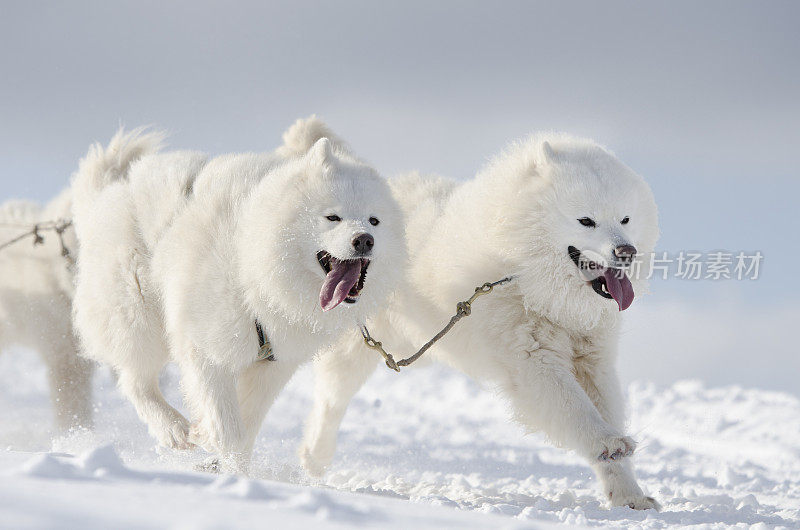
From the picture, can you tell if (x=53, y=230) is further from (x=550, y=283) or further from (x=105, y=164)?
(x=550, y=283)

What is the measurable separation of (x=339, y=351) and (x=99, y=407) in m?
2.33

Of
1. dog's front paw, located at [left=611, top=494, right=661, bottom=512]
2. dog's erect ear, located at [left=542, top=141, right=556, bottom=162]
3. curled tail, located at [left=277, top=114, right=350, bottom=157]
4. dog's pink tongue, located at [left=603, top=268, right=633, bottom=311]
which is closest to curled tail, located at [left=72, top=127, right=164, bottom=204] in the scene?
curled tail, located at [left=277, top=114, right=350, bottom=157]

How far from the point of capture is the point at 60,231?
20.0ft

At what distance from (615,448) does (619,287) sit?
940 millimetres

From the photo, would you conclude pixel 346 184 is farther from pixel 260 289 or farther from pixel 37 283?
pixel 37 283

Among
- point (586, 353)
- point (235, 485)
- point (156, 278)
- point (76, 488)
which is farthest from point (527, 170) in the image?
point (76, 488)

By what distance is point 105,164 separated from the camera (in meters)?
5.45

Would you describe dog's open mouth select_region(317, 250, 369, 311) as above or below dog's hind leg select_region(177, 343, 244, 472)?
above

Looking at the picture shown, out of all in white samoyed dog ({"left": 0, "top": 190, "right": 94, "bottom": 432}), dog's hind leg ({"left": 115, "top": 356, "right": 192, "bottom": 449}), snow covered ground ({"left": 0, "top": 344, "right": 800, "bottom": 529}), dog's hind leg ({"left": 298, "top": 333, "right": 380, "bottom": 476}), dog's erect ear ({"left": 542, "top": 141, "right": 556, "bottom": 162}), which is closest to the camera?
snow covered ground ({"left": 0, "top": 344, "right": 800, "bottom": 529})

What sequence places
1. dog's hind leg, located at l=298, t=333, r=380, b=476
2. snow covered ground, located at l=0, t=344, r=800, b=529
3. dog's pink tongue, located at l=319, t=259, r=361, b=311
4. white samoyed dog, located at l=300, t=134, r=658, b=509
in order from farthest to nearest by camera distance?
dog's hind leg, located at l=298, t=333, r=380, b=476
white samoyed dog, located at l=300, t=134, r=658, b=509
dog's pink tongue, located at l=319, t=259, r=361, b=311
snow covered ground, located at l=0, t=344, r=800, b=529

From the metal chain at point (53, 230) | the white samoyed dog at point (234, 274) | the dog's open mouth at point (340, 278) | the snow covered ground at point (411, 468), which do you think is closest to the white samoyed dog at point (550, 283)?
the snow covered ground at point (411, 468)

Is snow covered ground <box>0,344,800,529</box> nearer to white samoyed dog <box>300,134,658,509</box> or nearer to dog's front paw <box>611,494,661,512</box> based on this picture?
dog's front paw <box>611,494,661,512</box>

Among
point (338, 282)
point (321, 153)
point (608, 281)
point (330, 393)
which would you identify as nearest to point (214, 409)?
point (338, 282)

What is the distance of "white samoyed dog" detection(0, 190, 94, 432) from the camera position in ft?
20.3
